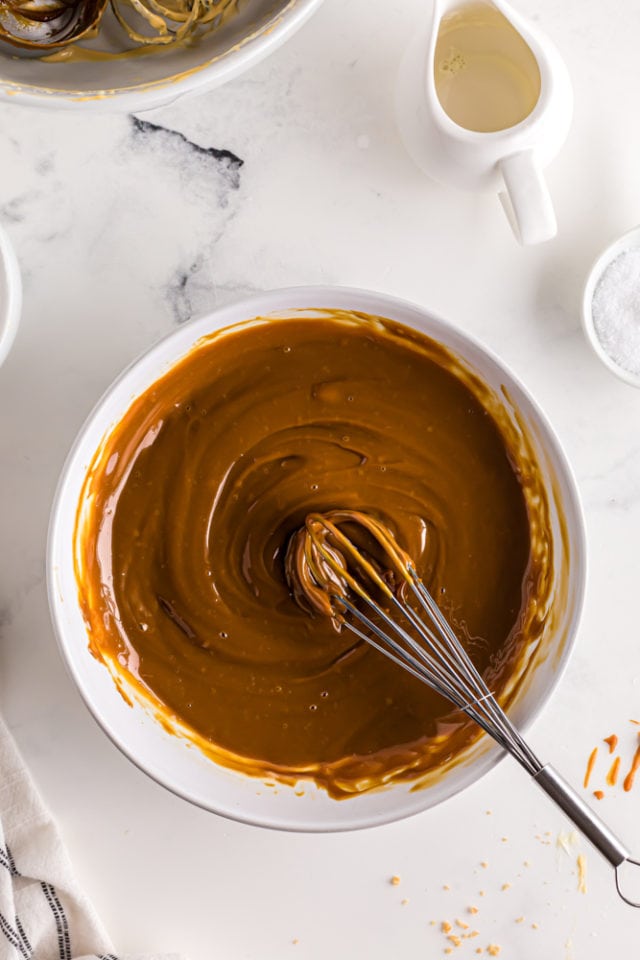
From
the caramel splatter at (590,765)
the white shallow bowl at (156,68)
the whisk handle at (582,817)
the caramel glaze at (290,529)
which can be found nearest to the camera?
the white shallow bowl at (156,68)

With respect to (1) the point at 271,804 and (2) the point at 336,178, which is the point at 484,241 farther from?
(1) the point at 271,804

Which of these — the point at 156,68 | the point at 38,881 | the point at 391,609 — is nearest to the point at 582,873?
the point at 391,609

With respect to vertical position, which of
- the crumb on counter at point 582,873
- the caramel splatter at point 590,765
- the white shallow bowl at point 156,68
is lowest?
the crumb on counter at point 582,873

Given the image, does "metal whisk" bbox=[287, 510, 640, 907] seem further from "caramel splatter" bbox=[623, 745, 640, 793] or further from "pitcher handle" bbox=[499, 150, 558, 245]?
"pitcher handle" bbox=[499, 150, 558, 245]

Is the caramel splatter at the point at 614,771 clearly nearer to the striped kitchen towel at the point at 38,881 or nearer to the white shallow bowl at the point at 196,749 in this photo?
the white shallow bowl at the point at 196,749

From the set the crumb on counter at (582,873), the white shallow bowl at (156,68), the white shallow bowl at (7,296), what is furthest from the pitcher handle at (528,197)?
the crumb on counter at (582,873)

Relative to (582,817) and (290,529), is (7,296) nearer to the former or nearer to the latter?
(290,529)
